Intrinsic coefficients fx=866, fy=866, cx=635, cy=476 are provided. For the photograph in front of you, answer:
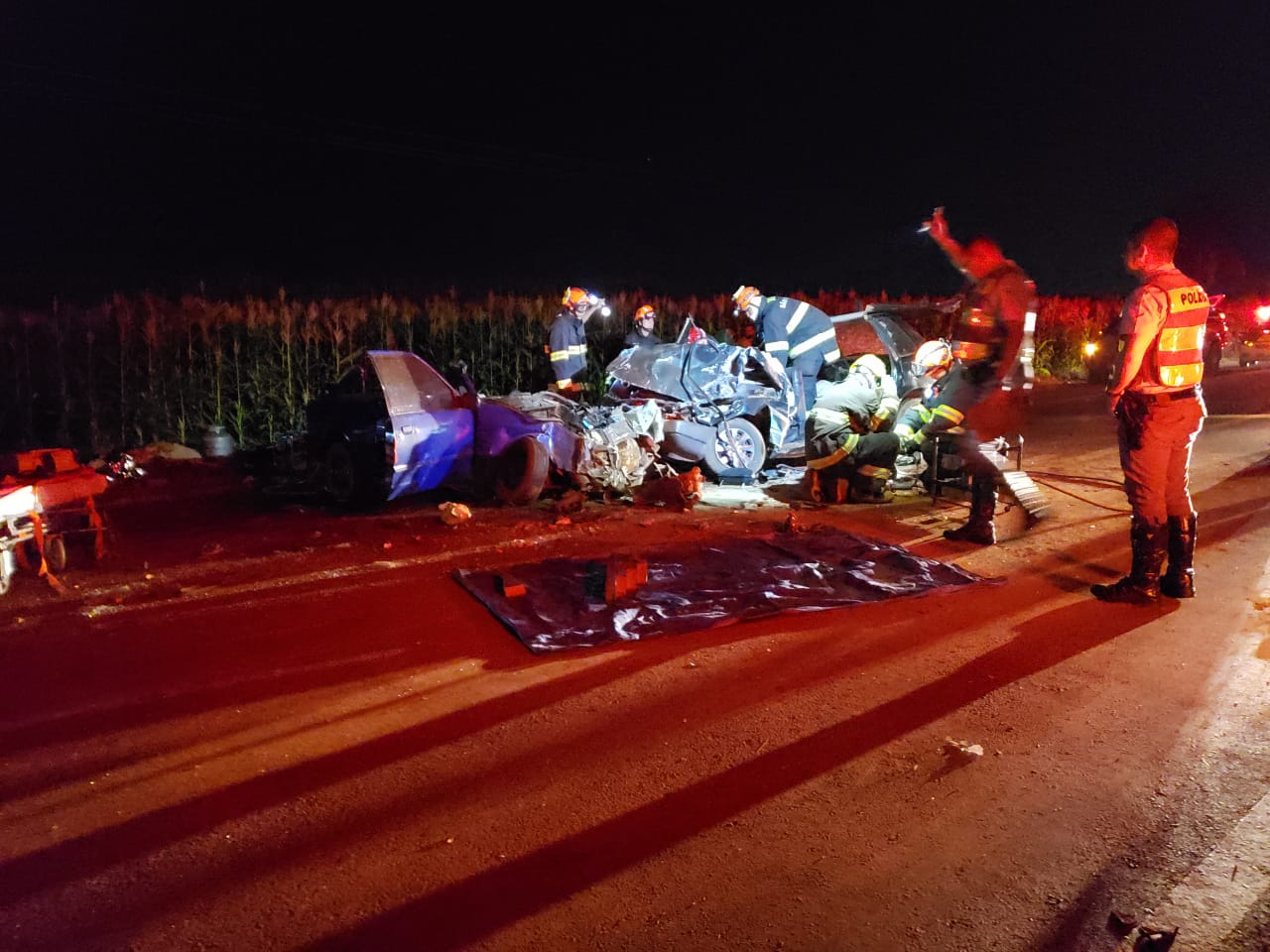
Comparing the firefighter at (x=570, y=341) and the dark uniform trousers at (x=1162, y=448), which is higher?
the firefighter at (x=570, y=341)

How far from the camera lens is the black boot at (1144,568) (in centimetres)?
550

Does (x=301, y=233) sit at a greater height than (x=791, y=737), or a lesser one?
greater

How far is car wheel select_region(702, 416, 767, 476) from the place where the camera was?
31.0ft

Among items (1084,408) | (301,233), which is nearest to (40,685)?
(1084,408)

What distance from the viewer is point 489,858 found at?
9.89 ft

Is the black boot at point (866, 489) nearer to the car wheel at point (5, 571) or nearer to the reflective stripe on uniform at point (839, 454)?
the reflective stripe on uniform at point (839, 454)

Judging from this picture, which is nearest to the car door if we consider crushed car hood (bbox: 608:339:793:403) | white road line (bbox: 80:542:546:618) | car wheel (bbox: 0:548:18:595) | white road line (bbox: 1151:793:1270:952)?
white road line (bbox: 80:542:546:618)

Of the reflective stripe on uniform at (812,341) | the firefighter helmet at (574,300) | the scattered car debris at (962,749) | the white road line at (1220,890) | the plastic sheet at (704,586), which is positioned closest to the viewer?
the white road line at (1220,890)

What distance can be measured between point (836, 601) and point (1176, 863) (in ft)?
8.77

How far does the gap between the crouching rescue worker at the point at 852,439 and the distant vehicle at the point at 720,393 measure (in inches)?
15.8

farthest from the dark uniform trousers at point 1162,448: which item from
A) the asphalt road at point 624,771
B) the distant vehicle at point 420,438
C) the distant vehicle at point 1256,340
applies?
the distant vehicle at point 1256,340

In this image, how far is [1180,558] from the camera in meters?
5.61

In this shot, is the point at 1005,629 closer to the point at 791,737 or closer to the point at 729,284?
the point at 791,737

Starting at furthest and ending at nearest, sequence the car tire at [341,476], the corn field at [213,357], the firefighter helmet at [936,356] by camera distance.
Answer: the corn field at [213,357] < the firefighter helmet at [936,356] < the car tire at [341,476]
